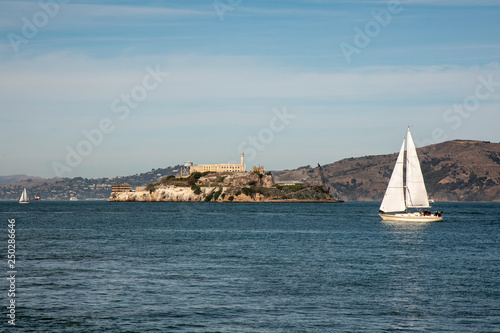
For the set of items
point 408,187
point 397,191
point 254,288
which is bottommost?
point 254,288

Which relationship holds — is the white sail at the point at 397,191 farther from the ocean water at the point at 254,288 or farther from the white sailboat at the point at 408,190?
the ocean water at the point at 254,288

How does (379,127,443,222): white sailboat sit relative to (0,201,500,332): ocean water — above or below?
above

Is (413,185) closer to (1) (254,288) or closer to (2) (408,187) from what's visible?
(2) (408,187)

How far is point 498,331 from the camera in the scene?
78.9ft

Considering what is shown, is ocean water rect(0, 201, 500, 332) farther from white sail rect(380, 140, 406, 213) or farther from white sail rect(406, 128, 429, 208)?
white sail rect(406, 128, 429, 208)

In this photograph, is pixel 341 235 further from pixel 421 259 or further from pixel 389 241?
pixel 421 259

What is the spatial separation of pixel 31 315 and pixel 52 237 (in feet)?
151

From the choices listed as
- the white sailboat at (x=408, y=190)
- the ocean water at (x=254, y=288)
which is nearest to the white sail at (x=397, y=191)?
the white sailboat at (x=408, y=190)

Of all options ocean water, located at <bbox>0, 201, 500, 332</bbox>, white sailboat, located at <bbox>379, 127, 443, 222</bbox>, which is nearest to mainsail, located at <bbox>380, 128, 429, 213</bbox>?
white sailboat, located at <bbox>379, 127, 443, 222</bbox>

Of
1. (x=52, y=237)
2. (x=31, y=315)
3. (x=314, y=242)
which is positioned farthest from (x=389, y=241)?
(x=31, y=315)

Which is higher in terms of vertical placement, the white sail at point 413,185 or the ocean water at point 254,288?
the white sail at point 413,185

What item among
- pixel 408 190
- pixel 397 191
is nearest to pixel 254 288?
pixel 397 191

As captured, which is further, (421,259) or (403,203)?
(403,203)

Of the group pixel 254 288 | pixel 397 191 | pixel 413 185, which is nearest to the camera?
pixel 254 288
